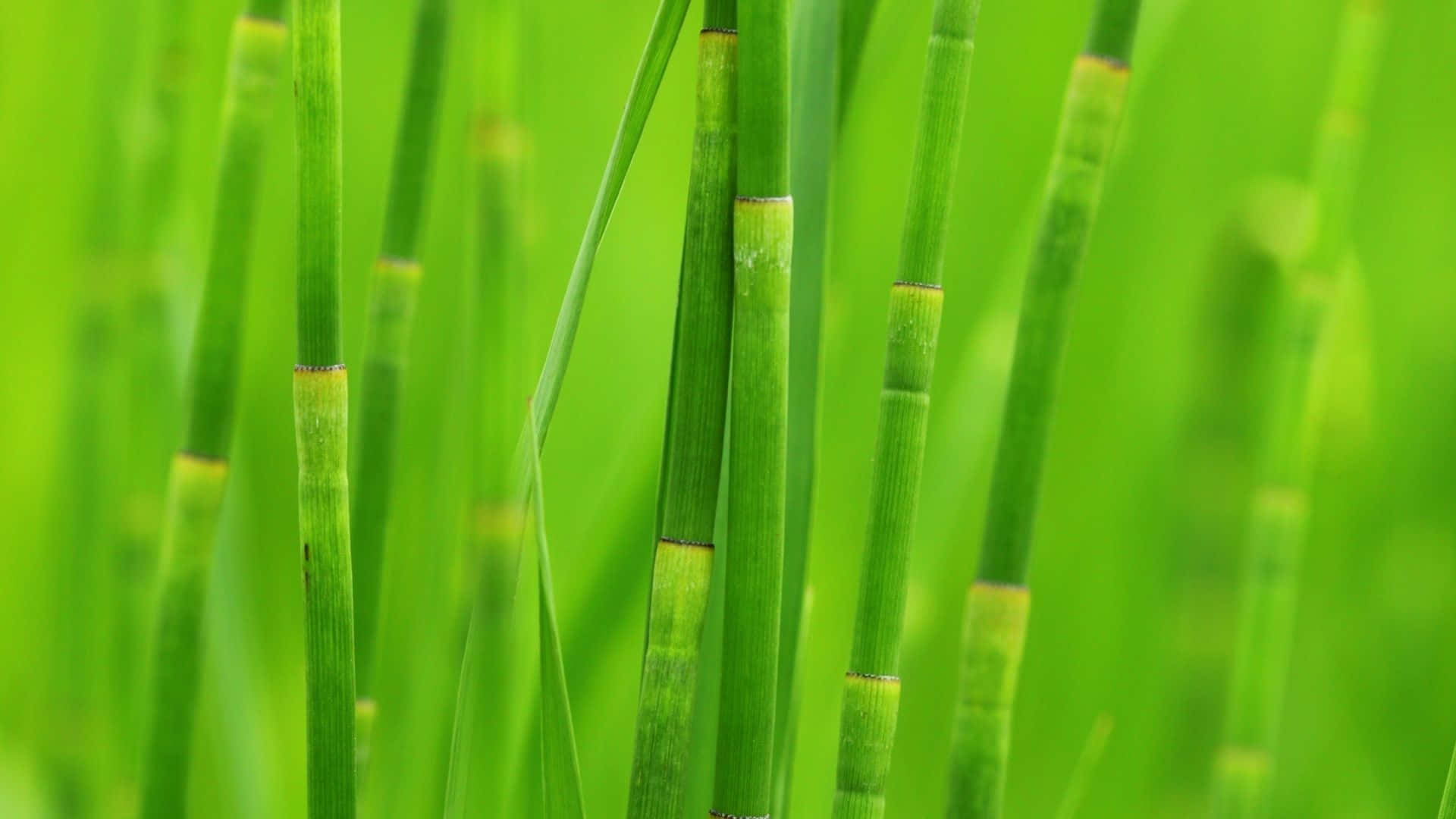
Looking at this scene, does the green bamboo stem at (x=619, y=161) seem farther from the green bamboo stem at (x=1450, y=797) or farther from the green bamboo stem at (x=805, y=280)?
the green bamboo stem at (x=1450, y=797)

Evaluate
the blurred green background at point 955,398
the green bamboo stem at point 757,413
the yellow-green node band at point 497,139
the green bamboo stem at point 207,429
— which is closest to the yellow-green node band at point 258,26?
the green bamboo stem at point 207,429

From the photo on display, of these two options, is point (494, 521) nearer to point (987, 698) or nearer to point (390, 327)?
point (390, 327)

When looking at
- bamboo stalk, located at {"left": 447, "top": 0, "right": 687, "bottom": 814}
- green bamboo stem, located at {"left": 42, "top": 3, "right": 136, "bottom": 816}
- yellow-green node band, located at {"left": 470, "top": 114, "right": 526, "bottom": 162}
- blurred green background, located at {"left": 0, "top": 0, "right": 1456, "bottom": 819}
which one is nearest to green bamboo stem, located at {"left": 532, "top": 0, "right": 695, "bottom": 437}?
bamboo stalk, located at {"left": 447, "top": 0, "right": 687, "bottom": 814}

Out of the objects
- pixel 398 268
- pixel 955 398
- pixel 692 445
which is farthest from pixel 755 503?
pixel 955 398

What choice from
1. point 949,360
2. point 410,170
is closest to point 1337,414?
point 949,360

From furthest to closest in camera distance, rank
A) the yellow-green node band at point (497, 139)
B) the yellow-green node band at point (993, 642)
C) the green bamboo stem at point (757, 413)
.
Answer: the yellow-green node band at point (497, 139), the yellow-green node band at point (993, 642), the green bamboo stem at point (757, 413)

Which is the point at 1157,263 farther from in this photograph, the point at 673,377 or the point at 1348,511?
the point at 673,377

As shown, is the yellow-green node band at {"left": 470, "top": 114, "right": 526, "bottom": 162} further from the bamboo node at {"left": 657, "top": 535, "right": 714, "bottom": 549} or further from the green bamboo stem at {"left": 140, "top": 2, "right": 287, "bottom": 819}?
the bamboo node at {"left": 657, "top": 535, "right": 714, "bottom": 549}
